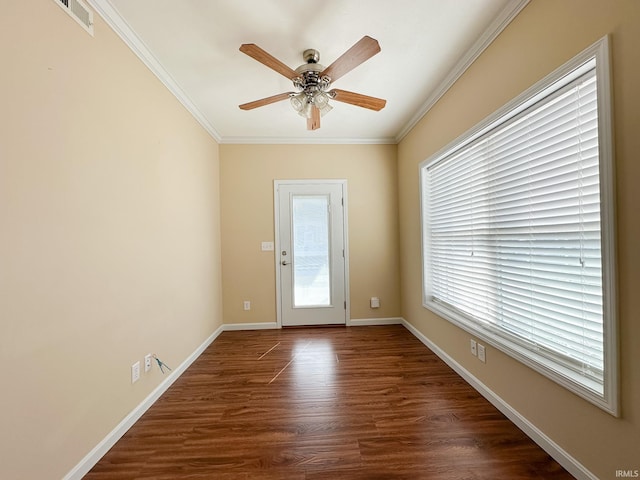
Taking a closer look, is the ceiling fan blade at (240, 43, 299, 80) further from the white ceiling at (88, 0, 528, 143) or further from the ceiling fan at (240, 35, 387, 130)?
the white ceiling at (88, 0, 528, 143)

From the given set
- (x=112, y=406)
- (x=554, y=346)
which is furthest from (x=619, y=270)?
(x=112, y=406)

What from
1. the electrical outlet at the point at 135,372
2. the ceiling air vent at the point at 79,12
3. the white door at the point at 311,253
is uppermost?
the ceiling air vent at the point at 79,12

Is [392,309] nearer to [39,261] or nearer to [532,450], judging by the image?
[532,450]

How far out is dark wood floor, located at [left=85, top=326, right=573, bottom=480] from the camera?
4.70 ft

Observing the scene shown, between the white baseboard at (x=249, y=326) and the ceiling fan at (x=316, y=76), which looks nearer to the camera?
the ceiling fan at (x=316, y=76)

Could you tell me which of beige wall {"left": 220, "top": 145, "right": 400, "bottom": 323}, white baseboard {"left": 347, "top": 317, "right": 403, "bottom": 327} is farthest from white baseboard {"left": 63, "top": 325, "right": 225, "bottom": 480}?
white baseboard {"left": 347, "top": 317, "right": 403, "bottom": 327}

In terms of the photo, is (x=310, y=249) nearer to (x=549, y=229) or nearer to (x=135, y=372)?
(x=135, y=372)

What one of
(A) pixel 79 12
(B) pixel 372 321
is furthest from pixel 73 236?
(B) pixel 372 321

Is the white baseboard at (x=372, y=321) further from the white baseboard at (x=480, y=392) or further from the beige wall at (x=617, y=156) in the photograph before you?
the beige wall at (x=617, y=156)

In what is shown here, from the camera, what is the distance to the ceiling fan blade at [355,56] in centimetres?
153

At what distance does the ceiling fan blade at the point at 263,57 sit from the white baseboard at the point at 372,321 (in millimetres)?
2986

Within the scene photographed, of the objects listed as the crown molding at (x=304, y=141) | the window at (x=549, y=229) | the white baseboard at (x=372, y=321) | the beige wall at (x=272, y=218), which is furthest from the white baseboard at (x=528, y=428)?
the crown molding at (x=304, y=141)

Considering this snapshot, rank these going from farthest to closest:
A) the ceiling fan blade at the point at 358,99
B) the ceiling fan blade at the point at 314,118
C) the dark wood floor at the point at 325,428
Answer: the ceiling fan blade at the point at 314,118
the ceiling fan blade at the point at 358,99
the dark wood floor at the point at 325,428

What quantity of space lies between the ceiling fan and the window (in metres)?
0.94
